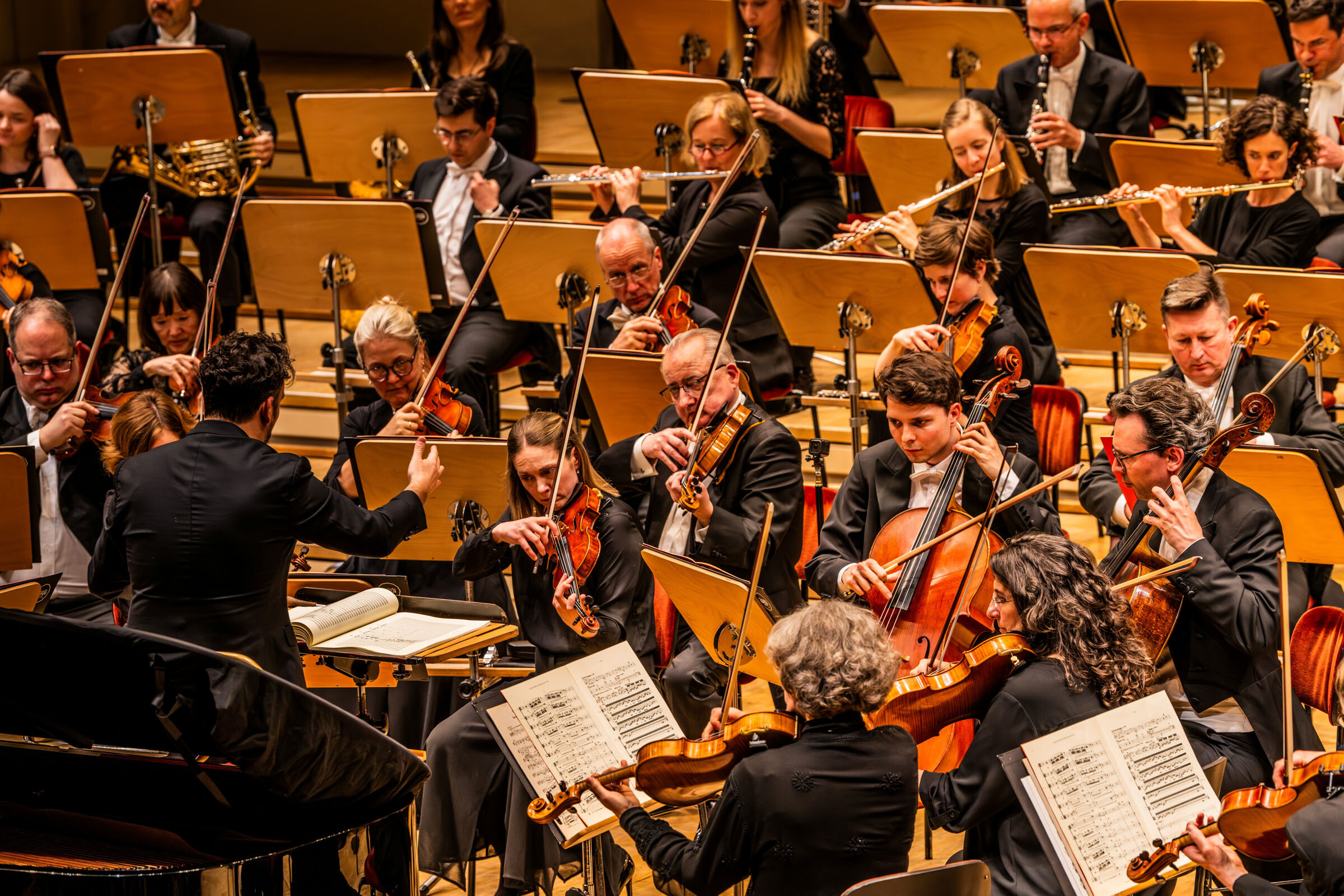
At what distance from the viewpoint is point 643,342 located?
4.36m

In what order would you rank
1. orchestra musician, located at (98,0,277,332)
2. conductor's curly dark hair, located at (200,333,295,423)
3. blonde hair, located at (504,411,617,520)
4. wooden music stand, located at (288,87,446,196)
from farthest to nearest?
orchestra musician, located at (98,0,277,332), wooden music stand, located at (288,87,446,196), blonde hair, located at (504,411,617,520), conductor's curly dark hair, located at (200,333,295,423)

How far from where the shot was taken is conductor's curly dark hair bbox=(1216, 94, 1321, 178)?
4605 millimetres

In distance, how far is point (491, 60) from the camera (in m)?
5.84

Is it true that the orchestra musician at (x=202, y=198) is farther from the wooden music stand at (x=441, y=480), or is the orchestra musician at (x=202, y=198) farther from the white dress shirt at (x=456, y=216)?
the wooden music stand at (x=441, y=480)

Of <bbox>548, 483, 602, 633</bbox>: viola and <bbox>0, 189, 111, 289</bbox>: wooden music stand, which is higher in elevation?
<bbox>0, 189, 111, 289</bbox>: wooden music stand

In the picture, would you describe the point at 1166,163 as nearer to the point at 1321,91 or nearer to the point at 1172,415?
the point at 1321,91

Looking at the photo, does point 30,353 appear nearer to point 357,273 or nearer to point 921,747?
point 357,273

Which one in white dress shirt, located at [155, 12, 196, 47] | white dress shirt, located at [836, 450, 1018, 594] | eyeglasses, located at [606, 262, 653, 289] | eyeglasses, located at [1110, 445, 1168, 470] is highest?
white dress shirt, located at [155, 12, 196, 47]

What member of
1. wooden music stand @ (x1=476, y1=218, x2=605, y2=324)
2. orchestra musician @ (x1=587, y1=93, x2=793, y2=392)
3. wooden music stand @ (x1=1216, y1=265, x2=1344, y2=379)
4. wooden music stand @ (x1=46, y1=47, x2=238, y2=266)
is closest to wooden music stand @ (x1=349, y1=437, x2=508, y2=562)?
wooden music stand @ (x1=476, y1=218, x2=605, y2=324)

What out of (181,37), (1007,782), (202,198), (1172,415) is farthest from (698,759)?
(181,37)

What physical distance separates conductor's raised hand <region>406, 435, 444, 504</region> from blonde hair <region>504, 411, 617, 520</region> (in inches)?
6.6

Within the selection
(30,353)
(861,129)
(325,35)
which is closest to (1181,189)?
(861,129)

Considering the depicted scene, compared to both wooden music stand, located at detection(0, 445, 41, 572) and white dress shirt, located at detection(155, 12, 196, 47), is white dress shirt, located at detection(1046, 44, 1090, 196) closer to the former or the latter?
white dress shirt, located at detection(155, 12, 196, 47)

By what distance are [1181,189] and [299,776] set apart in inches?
140
